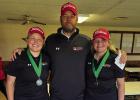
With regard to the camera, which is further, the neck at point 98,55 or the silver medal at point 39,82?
the neck at point 98,55

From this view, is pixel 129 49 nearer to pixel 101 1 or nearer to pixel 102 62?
pixel 101 1

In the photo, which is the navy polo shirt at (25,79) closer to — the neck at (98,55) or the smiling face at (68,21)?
the smiling face at (68,21)

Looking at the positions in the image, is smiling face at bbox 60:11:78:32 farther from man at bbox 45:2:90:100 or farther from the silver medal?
the silver medal

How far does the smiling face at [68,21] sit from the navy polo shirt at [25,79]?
0.44m

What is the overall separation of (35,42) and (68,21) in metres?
0.39

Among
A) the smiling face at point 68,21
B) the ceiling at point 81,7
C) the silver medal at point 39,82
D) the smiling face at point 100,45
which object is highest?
the ceiling at point 81,7

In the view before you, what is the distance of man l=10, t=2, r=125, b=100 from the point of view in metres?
2.37

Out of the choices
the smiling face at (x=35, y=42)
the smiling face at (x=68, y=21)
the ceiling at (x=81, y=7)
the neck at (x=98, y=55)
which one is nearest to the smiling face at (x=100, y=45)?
the neck at (x=98, y=55)

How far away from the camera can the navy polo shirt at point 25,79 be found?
2.29 m

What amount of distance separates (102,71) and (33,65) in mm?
710

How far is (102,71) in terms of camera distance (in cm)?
241

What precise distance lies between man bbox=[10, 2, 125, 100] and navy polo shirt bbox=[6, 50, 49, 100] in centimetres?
14

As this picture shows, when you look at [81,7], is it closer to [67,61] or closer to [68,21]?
[68,21]

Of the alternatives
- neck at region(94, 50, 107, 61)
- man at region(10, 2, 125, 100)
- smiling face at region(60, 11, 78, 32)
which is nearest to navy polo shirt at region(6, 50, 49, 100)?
man at region(10, 2, 125, 100)
